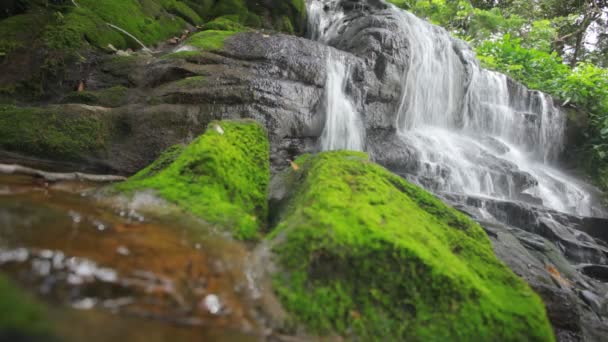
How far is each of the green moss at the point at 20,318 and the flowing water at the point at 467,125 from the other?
5.93 m

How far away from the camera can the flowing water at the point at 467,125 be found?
7805 mm

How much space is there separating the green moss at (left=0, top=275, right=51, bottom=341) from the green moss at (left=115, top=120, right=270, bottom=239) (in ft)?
3.99

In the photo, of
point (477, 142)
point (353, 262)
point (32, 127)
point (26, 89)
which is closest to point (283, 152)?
point (32, 127)

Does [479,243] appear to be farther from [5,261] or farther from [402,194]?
[5,261]

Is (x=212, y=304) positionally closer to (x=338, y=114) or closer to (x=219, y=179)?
(x=219, y=179)

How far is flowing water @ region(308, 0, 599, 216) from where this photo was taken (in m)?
7.80

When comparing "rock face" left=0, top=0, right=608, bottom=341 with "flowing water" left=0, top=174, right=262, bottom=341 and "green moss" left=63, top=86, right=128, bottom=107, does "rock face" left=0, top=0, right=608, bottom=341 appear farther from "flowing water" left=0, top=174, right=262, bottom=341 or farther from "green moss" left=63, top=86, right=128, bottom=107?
"flowing water" left=0, top=174, right=262, bottom=341

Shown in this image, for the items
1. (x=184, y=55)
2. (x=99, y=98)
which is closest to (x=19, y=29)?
(x=99, y=98)

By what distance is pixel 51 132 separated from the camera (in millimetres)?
3848

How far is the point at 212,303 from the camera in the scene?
1.28 meters

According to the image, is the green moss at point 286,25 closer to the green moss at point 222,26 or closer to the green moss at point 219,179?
the green moss at point 222,26

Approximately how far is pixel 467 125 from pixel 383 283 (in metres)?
10.9

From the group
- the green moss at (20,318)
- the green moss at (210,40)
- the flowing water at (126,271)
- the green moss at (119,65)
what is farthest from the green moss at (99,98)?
the green moss at (20,318)

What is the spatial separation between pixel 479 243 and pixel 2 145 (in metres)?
5.34
